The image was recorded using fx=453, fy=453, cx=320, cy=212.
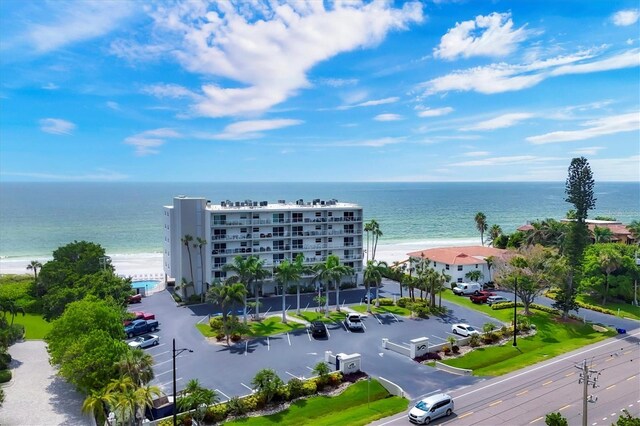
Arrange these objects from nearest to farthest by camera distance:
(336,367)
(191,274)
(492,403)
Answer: (492,403), (336,367), (191,274)

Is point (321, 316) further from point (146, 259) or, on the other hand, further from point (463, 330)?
point (146, 259)

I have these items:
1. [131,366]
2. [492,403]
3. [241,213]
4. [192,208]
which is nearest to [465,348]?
[492,403]

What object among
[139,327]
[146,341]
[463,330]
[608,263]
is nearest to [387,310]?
[463,330]

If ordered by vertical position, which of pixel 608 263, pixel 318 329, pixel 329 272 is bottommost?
pixel 318 329

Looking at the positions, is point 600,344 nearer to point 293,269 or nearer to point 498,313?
point 498,313

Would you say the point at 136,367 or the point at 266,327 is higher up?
the point at 136,367

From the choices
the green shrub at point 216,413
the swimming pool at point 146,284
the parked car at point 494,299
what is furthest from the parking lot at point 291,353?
the swimming pool at point 146,284
